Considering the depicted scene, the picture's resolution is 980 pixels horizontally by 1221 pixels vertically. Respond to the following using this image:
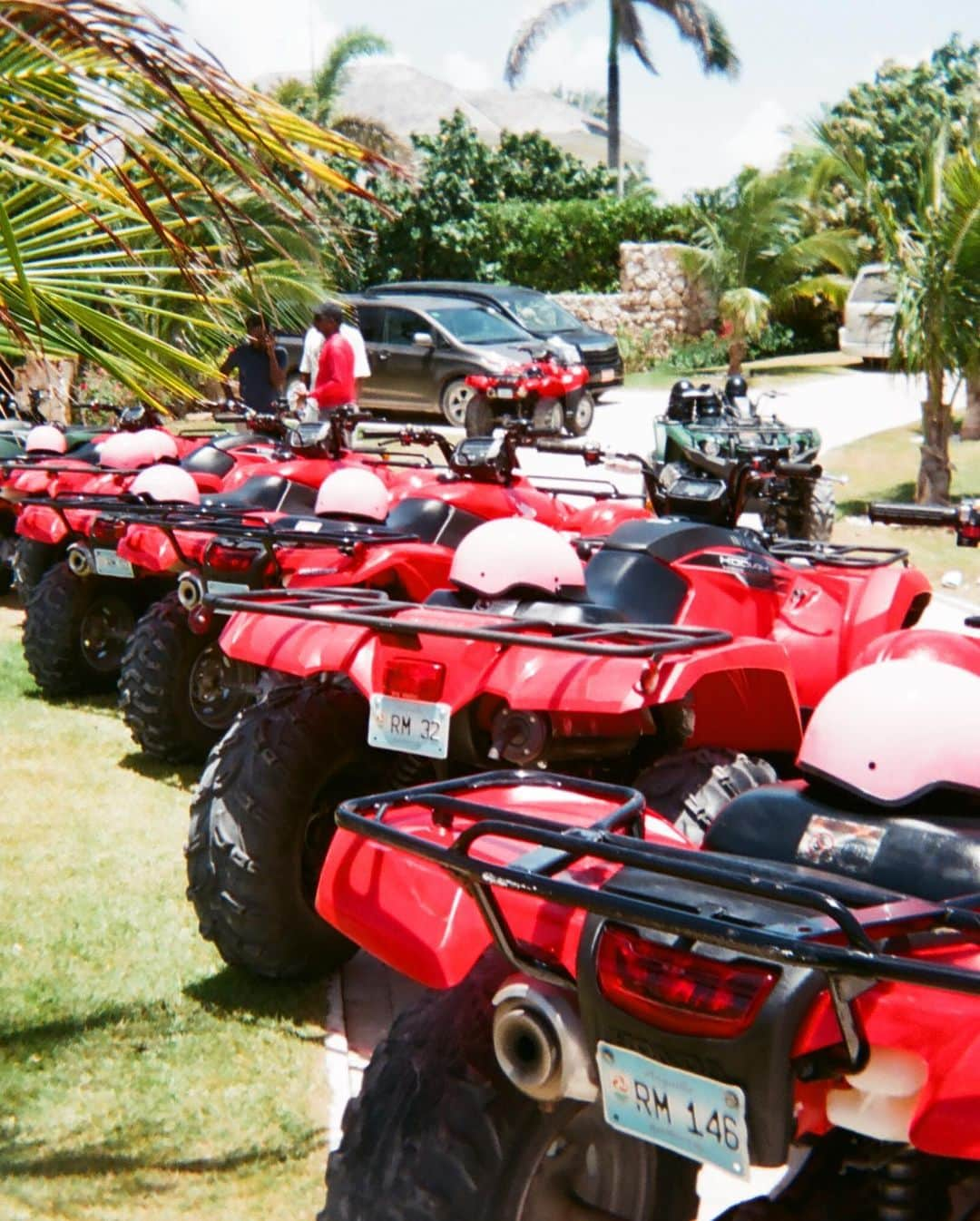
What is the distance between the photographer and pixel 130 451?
389 inches

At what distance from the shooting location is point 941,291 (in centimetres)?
1360

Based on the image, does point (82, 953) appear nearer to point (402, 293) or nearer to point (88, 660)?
point (88, 660)

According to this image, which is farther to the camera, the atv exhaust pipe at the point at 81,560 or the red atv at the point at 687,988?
the atv exhaust pipe at the point at 81,560

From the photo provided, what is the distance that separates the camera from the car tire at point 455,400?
20.6 m

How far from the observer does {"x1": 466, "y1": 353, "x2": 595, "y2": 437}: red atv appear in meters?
17.2

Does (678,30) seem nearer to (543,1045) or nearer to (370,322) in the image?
(370,322)

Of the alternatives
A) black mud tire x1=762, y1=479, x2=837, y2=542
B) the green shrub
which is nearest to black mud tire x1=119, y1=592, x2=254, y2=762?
black mud tire x1=762, y1=479, x2=837, y2=542

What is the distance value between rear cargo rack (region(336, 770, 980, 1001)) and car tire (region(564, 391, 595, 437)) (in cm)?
1690

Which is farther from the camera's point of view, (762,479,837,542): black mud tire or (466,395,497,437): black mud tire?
(466,395,497,437): black mud tire

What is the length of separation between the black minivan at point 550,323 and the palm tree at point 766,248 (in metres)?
4.92

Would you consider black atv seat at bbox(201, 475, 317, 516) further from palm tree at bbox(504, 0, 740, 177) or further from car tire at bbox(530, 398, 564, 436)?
palm tree at bbox(504, 0, 740, 177)

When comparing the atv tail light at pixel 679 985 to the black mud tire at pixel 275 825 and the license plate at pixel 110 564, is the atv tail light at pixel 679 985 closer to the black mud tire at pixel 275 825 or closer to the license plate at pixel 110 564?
the black mud tire at pixel 275 825

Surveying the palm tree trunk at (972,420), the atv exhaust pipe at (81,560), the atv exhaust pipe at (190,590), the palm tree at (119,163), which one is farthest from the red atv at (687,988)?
the palm tree trunk at (972,420)

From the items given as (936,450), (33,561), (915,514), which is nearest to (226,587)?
(915,514)
